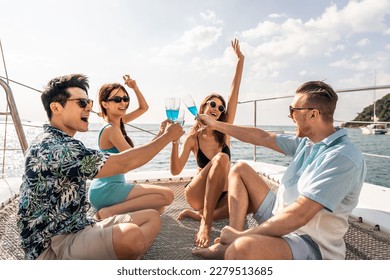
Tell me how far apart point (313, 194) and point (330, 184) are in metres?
0.08

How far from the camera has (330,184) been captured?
4.00 ft

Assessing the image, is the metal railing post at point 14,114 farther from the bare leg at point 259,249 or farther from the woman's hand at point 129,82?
the bare leg at point 259,249

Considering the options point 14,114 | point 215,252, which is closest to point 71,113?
point 215,252

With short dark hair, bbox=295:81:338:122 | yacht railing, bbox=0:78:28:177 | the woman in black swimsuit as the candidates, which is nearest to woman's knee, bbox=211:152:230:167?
the woman in black swimsuit

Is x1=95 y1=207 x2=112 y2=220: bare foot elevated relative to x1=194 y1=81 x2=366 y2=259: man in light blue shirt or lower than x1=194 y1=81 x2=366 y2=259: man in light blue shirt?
lower

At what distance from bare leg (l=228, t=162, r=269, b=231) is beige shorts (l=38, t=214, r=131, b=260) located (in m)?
0.68

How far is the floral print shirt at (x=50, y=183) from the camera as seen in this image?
1.32 metres

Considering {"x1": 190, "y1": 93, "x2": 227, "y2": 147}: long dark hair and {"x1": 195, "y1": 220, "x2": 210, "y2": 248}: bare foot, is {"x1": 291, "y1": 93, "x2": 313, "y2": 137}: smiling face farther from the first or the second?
{"x1": 190, "y1": 93, "x2": 227, "y2": 147}: long dark hair

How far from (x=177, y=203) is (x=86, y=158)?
173cm

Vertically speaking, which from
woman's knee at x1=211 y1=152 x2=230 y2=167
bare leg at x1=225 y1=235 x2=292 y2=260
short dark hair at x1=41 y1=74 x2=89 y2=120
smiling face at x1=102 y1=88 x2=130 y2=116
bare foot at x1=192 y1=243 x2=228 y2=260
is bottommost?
bare foot at x1=192 y1=243 x2=228 y2=260

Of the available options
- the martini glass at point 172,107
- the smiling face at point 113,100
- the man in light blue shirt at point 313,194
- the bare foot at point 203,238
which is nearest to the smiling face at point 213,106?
the smiling face at point 113,100

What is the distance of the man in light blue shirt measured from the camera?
1.23 metres
